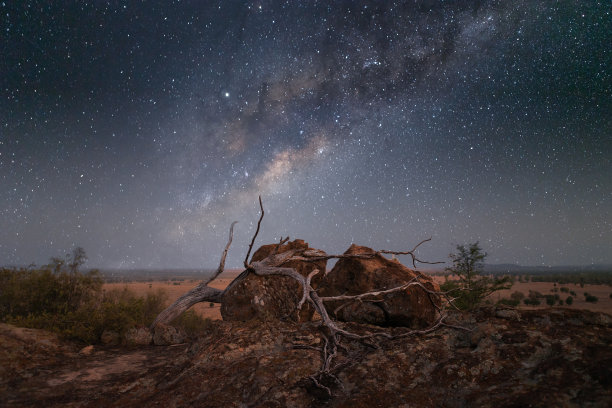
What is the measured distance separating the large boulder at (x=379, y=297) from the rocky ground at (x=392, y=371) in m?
0.96

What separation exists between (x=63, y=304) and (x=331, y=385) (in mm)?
10806

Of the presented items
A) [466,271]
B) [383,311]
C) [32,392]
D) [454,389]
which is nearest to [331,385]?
[454,389]

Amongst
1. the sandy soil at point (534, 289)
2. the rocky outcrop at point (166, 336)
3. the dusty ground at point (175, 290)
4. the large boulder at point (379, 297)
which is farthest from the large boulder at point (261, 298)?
the sandy soil at point (534, 289)

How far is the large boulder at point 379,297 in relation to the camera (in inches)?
196

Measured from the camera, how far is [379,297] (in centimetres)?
514

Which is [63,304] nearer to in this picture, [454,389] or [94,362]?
[94,362]

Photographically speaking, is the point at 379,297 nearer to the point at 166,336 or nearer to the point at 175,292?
the point at 166,336

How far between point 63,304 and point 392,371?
443 inches

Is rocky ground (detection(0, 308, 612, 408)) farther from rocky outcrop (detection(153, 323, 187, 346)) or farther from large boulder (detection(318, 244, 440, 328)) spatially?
rocky outcrop (detection(153, 323, 187, 346))

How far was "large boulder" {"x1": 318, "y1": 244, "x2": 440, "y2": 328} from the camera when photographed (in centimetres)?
497

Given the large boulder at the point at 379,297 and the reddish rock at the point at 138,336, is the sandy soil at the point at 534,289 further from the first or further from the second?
the reddish rock at the point at 138,336

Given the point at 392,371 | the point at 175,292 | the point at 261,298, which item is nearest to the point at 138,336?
the point at 261,298

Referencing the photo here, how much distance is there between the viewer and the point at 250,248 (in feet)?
23.6

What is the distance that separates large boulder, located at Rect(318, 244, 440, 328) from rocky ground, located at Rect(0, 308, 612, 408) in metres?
0.96
